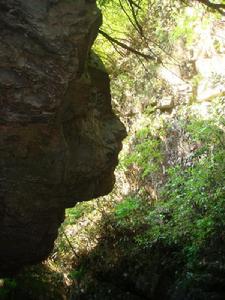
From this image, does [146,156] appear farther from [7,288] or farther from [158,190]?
[7,288]

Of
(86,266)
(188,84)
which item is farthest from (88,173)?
(188,84)

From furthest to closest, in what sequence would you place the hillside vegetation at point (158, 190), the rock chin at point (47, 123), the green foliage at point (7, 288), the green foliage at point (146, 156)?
1. the green foliage at point (146, 156)
2. the green foliage at point (7, 288)
3. the hillside vegetation at point (158, 190)
4. the rock chin at point (47, 123)

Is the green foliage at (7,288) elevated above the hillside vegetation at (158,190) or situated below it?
below

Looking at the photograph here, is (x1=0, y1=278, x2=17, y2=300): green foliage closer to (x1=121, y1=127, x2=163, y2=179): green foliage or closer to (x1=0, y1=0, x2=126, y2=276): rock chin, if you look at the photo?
(x1=0, y1=0, x2=126, y2=276): rock chin

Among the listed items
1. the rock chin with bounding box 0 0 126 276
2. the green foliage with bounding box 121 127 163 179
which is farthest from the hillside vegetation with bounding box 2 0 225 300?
the rock chin with bounding box 0 0 126 276

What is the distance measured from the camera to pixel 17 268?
295 inches

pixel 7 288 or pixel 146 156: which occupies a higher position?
pixel 146 156

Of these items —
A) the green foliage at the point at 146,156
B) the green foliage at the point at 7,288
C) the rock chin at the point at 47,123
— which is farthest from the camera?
the green foliage at the point at 146,156

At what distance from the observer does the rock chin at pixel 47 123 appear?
14.2 ft

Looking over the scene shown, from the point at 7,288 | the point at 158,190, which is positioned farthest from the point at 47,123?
the point at 7,288

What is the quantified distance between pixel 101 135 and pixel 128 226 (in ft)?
10.4

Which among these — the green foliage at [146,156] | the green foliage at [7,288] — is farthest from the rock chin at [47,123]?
the green foliage at [146,156]

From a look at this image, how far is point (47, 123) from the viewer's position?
490 cm

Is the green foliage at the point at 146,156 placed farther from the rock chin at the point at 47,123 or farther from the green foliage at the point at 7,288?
the green foliage at the point at 7,288
